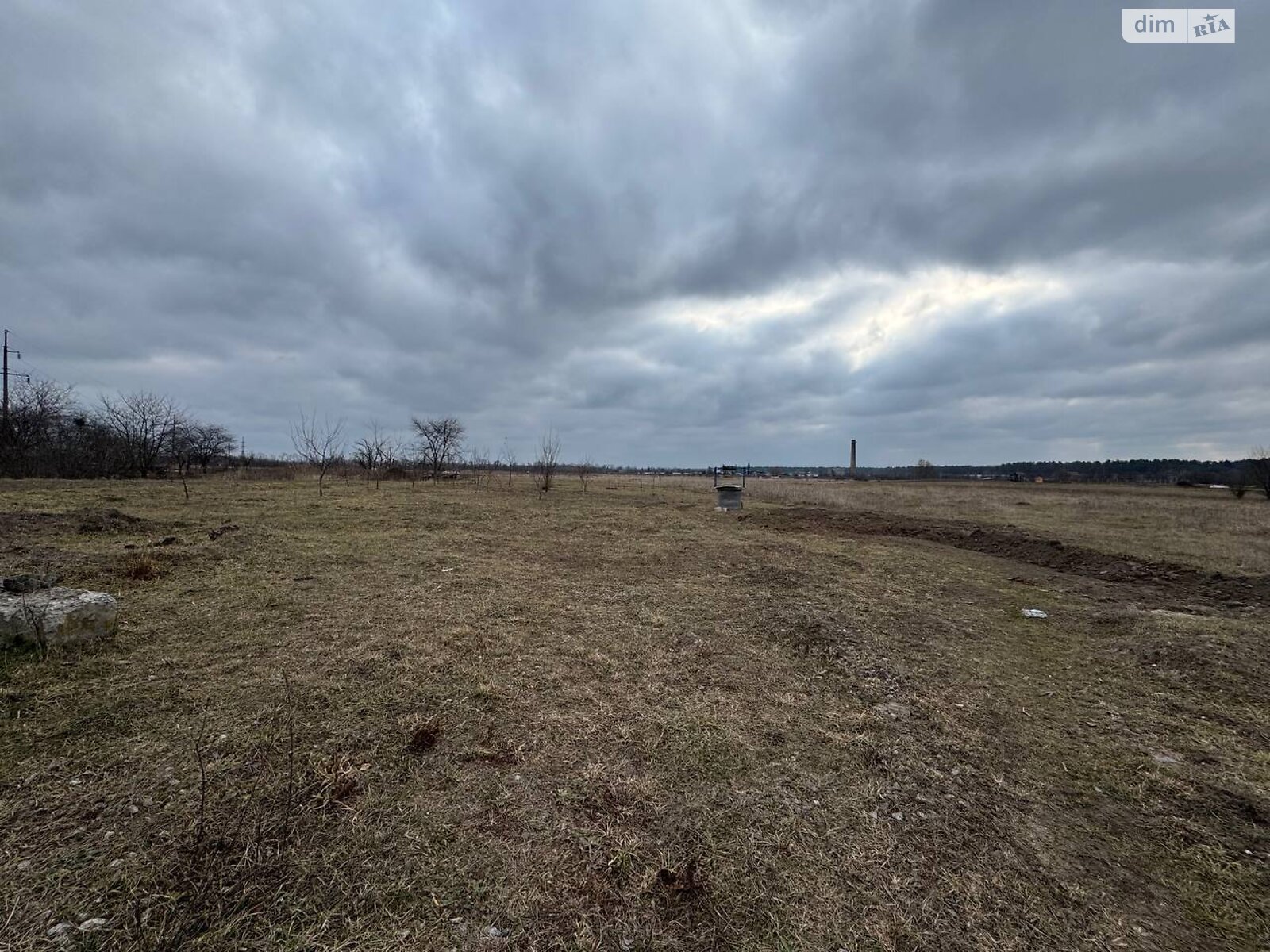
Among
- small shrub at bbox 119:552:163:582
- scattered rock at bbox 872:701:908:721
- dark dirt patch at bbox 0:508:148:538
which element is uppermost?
dark dirt patch at bbox 0:508:148:538

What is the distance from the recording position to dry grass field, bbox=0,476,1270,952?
6.66ft

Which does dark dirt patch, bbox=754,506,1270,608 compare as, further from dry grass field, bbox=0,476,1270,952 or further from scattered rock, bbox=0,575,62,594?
scattered rock, bbox=0,575,62,594

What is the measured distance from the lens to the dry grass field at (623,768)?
2.03m

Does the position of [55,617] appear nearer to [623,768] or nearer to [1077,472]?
[623,768]

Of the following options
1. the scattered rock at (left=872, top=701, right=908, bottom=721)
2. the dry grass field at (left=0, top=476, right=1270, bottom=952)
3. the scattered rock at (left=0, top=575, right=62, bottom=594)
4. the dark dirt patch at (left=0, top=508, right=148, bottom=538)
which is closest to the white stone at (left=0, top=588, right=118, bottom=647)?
the scattered rock at (left=0, top=575, right=62, bottom=594)

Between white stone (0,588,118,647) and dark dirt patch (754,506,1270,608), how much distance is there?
504 inches

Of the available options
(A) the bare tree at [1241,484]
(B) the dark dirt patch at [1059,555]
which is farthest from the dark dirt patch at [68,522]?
(A) the bare tree at [1241,484]

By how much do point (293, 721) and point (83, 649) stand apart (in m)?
2.54

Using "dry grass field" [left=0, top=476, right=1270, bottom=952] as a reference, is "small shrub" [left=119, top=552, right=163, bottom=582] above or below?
above

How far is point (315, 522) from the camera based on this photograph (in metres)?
11.3

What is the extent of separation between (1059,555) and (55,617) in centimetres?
1503

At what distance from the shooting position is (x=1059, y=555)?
33.0 ft

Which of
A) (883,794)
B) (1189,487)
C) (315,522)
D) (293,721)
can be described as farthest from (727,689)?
(1189,487)

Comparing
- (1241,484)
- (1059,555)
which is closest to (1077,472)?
(1241,484)
